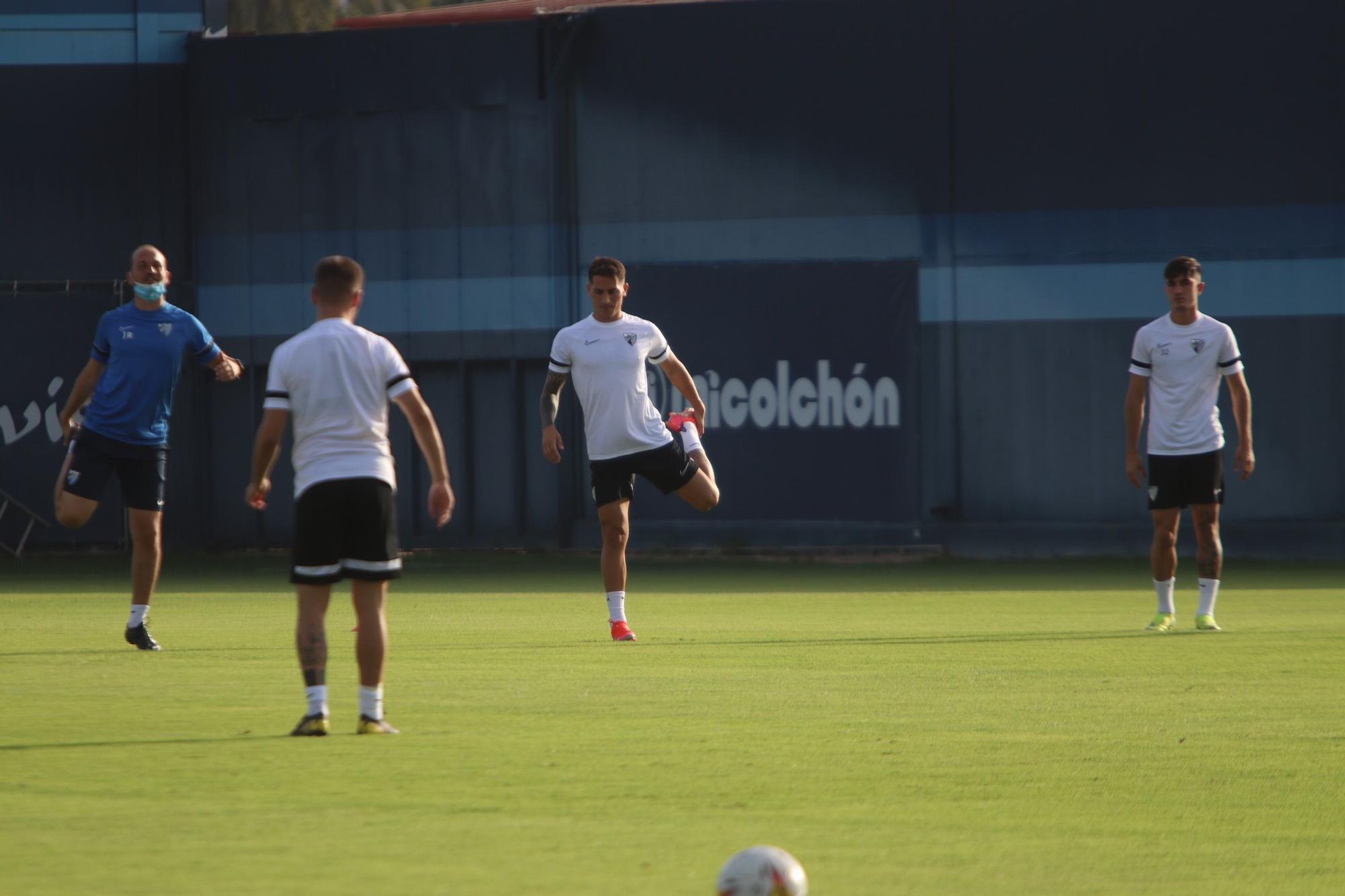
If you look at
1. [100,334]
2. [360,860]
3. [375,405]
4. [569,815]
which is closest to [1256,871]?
[569,815]

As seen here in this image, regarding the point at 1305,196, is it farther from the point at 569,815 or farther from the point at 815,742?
the point at 569,815

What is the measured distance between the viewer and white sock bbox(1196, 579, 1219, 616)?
12.2 meters

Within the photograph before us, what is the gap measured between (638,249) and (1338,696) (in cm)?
1408

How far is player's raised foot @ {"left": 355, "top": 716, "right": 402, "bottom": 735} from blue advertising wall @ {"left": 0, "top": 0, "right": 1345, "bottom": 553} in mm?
14152

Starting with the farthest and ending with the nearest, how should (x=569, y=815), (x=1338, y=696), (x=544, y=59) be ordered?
(x=544, y=59), (x=1338, y=696), (x=569, y=815)

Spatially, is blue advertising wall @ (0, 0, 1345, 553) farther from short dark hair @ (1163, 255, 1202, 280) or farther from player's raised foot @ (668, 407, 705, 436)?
player's raised foot @ (668, 407, 705, 436)

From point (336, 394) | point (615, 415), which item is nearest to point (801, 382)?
point (615, 415)

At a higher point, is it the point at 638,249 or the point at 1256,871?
the point at 638,249

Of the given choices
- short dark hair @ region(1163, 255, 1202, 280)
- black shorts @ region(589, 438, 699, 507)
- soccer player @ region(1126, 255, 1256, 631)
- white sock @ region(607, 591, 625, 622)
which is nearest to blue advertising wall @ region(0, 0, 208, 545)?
black shorts @ region(589, 438, 699, 507)

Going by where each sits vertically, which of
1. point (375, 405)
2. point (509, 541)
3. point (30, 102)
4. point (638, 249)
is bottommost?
point (509, 541)

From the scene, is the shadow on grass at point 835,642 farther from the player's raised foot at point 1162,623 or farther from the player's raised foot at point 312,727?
the player's raised foot at point 312,727

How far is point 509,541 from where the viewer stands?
877 inches

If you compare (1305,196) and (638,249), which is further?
(638,249)

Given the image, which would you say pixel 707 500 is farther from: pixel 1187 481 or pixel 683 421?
pixel 1187 481
